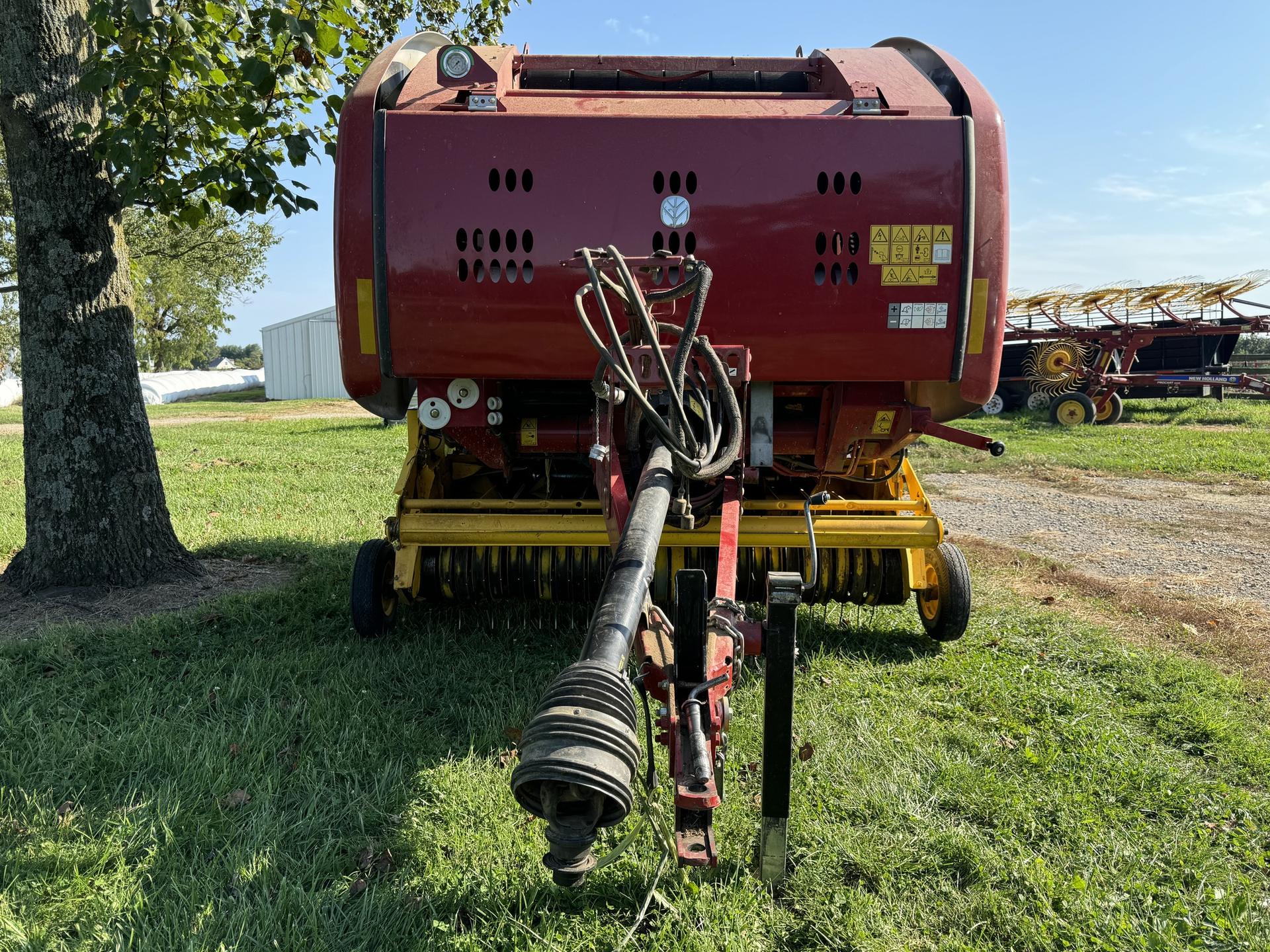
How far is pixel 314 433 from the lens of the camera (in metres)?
15.9

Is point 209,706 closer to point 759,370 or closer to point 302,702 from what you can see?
point 302,702

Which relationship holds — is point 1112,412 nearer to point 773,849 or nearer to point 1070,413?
point 1070,413

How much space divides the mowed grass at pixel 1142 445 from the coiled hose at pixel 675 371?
8.96 meters

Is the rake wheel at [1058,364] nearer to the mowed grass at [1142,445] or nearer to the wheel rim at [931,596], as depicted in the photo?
the mowed grass at [1142,445]

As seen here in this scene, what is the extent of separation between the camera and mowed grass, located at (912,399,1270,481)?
1055 cm

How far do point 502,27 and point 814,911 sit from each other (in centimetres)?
697

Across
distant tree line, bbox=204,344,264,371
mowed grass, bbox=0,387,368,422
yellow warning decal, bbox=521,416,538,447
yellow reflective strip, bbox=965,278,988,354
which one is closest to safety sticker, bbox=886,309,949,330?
yellow reflective strip, bbox=965,278,988,354

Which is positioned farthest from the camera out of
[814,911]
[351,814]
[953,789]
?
[953,789]

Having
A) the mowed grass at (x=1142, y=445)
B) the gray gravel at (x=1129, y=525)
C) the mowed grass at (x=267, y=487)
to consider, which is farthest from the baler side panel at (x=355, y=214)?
the mowed grass at (x=1142, y=445)

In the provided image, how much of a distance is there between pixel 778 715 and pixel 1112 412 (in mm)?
16176

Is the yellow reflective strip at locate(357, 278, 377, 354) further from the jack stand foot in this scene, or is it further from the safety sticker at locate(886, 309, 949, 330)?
the jack stand foot

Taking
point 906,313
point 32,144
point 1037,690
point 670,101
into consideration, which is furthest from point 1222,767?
point 32,144

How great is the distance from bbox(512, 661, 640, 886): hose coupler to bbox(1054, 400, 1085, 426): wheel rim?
1600 centimetres

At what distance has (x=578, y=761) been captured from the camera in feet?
4.72
